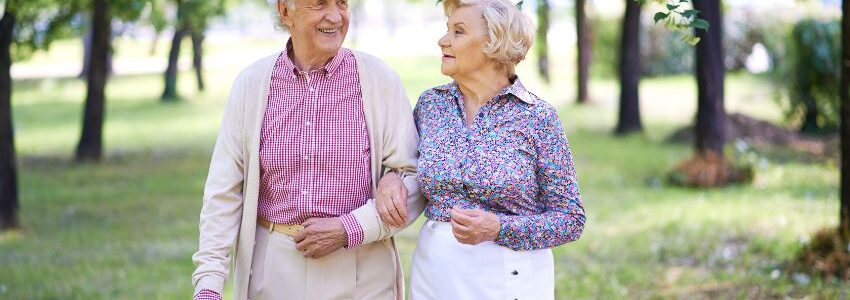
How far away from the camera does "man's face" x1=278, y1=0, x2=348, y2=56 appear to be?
364cm

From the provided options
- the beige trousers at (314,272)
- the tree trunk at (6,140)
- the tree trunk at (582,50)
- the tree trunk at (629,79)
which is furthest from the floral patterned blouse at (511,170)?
the tree trunk at (582,50)

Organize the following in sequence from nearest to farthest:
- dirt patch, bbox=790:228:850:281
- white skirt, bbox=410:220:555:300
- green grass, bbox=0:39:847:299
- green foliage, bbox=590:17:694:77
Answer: white skirt, bbox=410:220:555:300 < dirt patch, bbox=790:228:850:281 < green grass, bbox=0:39:847:299 < green foliage, bbox=590:17:694:77

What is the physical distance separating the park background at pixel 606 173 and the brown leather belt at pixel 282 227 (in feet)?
2.22

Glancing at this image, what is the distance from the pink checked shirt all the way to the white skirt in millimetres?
254

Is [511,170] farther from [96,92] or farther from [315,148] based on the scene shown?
[96,92]

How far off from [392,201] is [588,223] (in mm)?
7147

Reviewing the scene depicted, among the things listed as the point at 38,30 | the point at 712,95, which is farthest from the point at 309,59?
the point at 38,30

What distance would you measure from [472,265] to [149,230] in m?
7.44

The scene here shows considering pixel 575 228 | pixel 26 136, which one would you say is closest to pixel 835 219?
pixel 575 228

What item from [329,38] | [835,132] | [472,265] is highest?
[329,38]

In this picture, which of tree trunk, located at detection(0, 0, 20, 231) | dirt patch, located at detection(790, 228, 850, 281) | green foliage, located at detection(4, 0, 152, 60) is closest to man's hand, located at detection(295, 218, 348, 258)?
dirt patch, located at detection(790, 228, 850, 281)

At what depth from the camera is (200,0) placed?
15.1m

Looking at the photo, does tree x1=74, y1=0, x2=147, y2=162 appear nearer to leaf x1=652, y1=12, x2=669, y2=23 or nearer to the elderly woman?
leaf x1=652, y1=12, x2=669, y2=23

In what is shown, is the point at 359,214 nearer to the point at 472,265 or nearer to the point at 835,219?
the point at 472,265
